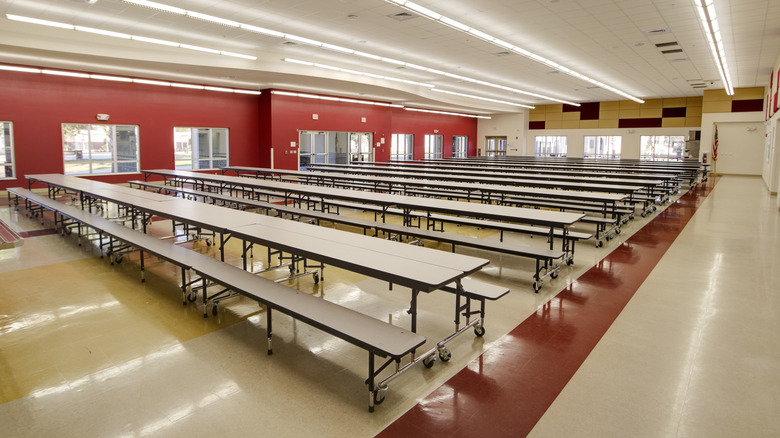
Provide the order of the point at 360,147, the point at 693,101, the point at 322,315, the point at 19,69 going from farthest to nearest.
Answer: the point at 693,101 → the point at 360,147 → the point at 19,69 → the point at 322,315

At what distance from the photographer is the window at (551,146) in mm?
27672

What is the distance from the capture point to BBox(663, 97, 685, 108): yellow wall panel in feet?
A: 77.4

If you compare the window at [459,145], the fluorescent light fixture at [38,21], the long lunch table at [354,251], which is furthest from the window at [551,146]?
the long lunch table at [354,251]

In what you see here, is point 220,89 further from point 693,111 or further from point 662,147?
point 693,111

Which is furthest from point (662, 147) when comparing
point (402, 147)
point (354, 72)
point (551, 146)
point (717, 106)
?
point (354, 72)

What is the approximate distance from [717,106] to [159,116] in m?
23.1

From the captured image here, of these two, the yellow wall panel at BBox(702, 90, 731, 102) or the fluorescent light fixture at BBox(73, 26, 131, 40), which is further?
the yellow wall panel at BBox(702, 90, 731, 102)

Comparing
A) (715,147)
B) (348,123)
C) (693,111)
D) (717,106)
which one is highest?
(693,111)

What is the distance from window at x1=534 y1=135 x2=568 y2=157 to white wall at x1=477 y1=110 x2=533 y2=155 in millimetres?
1141

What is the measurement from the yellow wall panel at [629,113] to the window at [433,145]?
9.98 m

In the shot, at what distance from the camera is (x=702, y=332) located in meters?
3.53

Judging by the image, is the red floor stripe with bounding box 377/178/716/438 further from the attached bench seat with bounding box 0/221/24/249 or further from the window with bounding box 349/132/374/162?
the window with bounding box 349/132/374/162

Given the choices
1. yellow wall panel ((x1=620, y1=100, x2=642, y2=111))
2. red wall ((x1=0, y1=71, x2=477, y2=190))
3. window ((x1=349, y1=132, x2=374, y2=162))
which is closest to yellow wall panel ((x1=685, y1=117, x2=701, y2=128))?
yellow wall panel ((x1=620, y1=100, x2=642, y2=111))

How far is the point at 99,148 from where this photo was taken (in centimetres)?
1292
